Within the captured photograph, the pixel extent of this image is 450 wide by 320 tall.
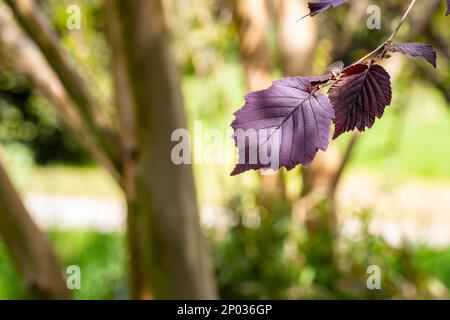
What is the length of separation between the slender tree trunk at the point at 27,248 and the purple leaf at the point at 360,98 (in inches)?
63.3

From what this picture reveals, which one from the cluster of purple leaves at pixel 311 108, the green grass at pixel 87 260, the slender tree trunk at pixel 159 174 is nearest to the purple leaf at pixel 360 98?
the cluster of purple leaves at pixel 311 108

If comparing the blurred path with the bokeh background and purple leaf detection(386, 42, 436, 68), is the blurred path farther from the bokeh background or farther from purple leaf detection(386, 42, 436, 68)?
purple leaf detection(386, 42, 436, 68)

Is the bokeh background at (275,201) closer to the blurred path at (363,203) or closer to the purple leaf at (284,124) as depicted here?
the blurred path at (363,203)

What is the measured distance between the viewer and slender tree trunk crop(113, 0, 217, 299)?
1662mm

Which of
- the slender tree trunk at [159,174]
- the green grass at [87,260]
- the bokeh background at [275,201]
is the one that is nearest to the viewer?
the slender tree trunk at [159,174]

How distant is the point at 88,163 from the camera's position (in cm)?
1013

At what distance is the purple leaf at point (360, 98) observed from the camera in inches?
25.0

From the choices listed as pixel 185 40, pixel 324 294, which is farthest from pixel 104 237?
pixel 324 294

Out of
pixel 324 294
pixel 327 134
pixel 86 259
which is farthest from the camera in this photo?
pixel 86 259

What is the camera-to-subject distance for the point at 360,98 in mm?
636

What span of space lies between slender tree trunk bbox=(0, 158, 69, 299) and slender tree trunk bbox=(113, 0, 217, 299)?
0.54 m

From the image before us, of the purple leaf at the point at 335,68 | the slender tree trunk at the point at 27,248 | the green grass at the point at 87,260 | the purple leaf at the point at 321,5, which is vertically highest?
Result: the purple leaf at the point at 321,5
